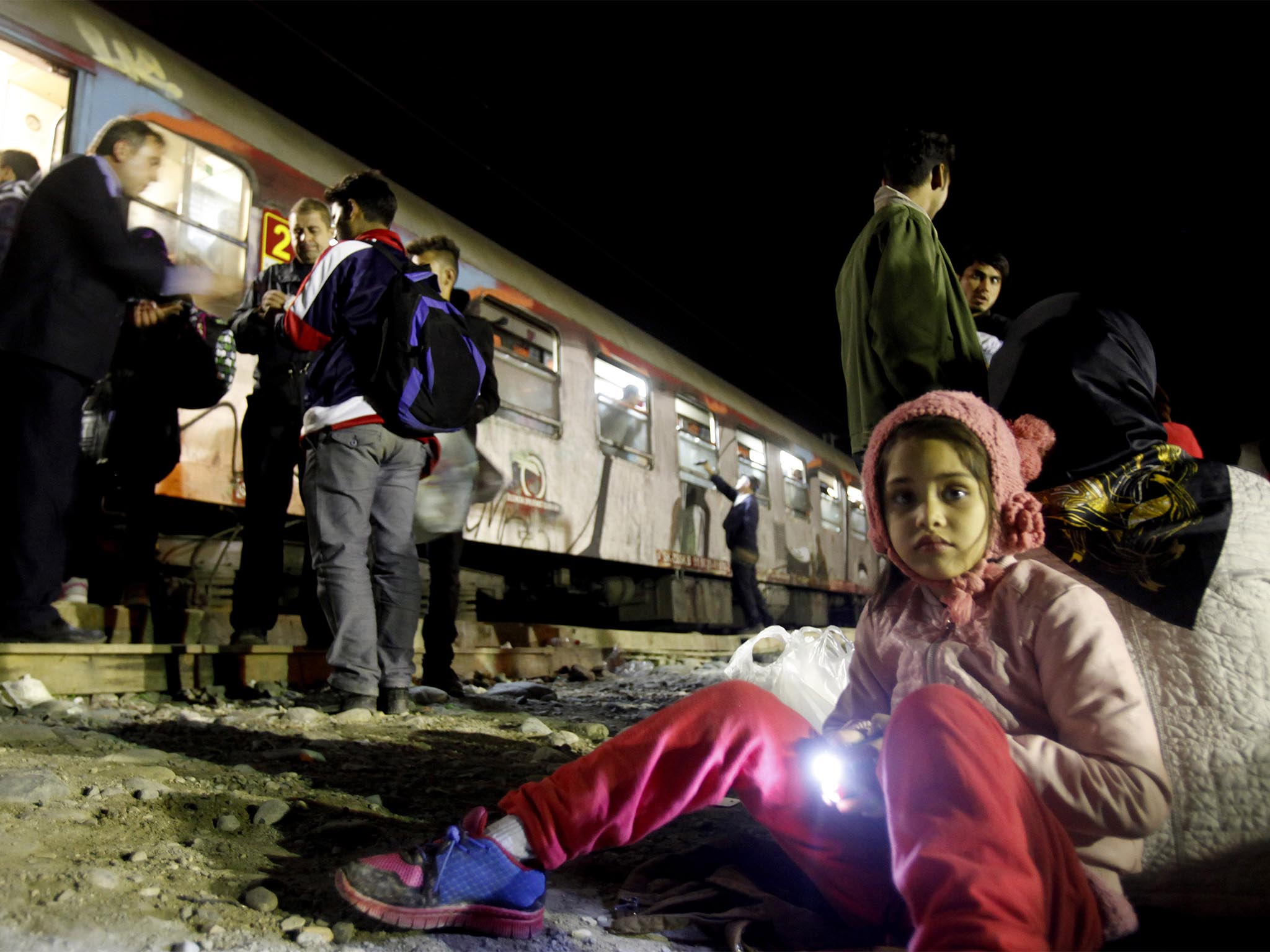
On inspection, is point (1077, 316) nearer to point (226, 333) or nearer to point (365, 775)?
point (365, 775)

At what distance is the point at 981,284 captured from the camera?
307 cm

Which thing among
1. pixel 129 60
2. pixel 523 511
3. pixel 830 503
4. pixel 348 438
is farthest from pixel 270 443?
pixel 830 503

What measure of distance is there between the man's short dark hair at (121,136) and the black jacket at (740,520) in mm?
6458

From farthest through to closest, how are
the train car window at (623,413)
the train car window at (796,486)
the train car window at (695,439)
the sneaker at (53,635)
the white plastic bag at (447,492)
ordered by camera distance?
the train car window at (796,486), the train car window at (695,439), the train car window at (623,413), the white plastic bag at (447,492), the sneaker at (53,635)

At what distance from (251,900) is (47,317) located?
8.18 ft

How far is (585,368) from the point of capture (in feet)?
23.1

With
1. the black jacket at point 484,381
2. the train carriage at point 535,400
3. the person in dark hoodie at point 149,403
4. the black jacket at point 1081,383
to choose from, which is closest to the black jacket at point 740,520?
the train carriage at point 535,400

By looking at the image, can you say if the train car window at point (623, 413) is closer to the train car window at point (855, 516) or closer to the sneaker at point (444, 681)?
the sneaker at point (444, 681)

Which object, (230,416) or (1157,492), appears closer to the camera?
(1157,492)

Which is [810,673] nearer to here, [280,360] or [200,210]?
[280,360]

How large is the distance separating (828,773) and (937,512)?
16.6 inches

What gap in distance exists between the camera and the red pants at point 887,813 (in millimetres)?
910

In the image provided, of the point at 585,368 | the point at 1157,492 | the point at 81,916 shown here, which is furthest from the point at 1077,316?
the point at 585,368

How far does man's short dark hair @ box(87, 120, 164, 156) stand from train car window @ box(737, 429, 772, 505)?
7.17 m
